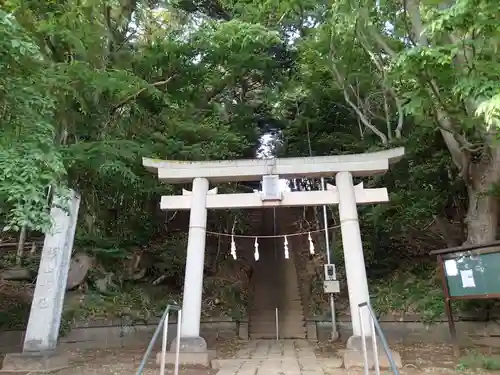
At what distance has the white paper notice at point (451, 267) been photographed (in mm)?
7473

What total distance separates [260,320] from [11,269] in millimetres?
7054

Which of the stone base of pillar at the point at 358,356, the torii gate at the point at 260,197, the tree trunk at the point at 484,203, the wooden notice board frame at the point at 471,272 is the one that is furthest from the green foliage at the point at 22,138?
the tree trunk at the point at 484,203

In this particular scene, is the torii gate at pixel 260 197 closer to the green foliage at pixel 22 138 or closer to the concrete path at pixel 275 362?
the concrete path at pixel 275 362

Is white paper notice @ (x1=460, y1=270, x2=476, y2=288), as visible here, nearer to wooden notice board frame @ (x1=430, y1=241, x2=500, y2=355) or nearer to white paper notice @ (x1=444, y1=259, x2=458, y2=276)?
wooden notice board frame @ (x1=430, y1=241, x2=500, y2=355)

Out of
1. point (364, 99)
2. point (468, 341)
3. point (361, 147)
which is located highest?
point (364, 99)

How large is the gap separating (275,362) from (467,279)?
3662mm

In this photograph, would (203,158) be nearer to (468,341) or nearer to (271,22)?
(271,22)

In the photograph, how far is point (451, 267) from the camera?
7.56 meters

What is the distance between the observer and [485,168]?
877 centimetres

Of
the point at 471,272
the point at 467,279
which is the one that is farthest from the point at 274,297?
the point at 471,272

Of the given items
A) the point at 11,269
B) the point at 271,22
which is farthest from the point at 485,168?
the point at 11,269

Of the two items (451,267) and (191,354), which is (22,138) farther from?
(451,267)

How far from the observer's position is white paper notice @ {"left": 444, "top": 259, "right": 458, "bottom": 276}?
7.47m

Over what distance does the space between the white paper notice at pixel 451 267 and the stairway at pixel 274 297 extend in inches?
220
